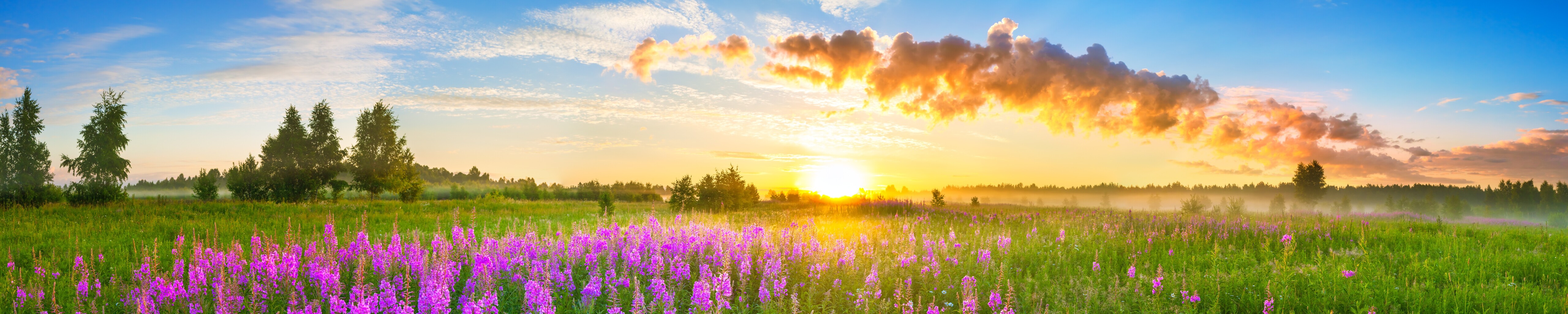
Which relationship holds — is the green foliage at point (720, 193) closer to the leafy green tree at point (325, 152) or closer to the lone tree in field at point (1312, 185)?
the leafy green tree at point (325, 152)

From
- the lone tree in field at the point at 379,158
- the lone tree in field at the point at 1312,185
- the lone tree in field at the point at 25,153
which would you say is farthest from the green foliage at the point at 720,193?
the lone tree in field at the point at 1312,185

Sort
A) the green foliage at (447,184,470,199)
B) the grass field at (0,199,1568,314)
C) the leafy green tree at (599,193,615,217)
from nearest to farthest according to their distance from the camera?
the grass field at (0,199,1568,314) < the leafy green tree at (599,193,615,217) < the green foliage at (447,184,470,199)

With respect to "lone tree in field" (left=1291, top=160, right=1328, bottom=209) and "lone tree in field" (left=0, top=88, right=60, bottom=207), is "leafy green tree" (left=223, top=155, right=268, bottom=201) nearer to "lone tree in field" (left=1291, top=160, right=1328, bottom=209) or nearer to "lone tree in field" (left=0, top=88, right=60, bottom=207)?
"lone tree in field" (left=0, top=88, right=60, bottom=207)

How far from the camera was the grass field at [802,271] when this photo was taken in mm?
4844

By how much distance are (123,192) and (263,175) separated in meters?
4.67

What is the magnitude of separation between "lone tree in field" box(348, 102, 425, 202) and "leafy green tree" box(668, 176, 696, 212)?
19.7m

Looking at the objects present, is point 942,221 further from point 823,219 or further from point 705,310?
point 705,310

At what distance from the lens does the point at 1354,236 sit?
11445 millimetres

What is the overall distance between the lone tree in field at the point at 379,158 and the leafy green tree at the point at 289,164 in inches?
77.5

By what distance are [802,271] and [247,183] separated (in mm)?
35080

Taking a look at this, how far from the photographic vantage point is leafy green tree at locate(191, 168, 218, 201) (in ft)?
94.8

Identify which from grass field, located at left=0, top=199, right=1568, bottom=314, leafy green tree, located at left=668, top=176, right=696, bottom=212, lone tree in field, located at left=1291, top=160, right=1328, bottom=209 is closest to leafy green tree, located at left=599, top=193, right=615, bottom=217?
leafy green tree, located at left=668, top=176, right=696, bottom=212

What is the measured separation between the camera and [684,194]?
2092 centimetres

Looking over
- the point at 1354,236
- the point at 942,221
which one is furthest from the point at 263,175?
the point at 1354,236
